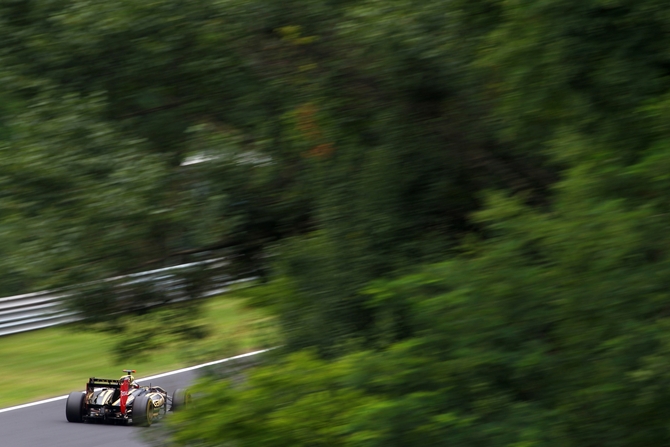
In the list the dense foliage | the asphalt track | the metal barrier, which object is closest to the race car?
the asphalt track

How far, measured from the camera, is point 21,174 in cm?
647

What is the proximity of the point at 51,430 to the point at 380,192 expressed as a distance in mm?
6377

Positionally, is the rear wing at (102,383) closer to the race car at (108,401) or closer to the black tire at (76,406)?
the race car at (108,401)

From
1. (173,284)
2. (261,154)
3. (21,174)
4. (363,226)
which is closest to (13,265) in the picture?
(21,174)

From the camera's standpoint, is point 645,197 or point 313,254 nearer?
point 645,197

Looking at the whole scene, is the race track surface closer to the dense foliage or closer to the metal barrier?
the metal barrier

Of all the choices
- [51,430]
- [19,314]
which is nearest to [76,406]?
[51,430]

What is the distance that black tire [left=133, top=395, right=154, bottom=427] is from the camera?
10.0 meters

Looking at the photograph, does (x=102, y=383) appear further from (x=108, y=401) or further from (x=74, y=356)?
(x=74, y=356)

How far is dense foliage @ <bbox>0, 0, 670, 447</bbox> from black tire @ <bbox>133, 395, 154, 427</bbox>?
11.1 feet

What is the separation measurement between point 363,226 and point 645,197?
6.96ft

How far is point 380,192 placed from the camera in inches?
247

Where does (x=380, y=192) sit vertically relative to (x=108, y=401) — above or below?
above

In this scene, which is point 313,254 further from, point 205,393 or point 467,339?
point 467,339
